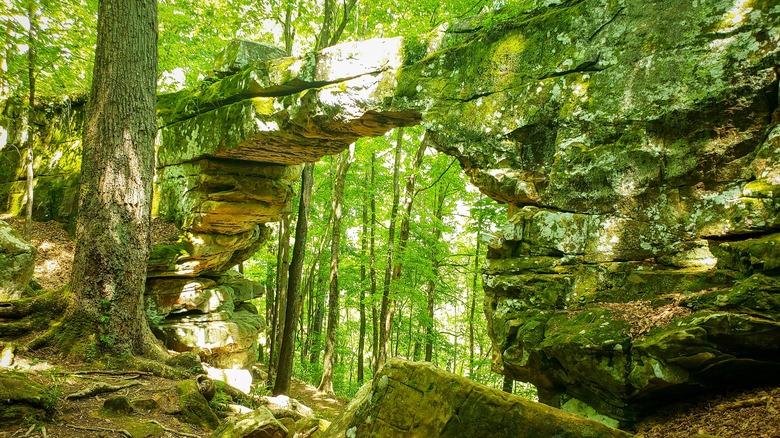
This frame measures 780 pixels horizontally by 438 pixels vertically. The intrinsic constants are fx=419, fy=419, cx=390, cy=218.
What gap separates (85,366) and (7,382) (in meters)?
1.66

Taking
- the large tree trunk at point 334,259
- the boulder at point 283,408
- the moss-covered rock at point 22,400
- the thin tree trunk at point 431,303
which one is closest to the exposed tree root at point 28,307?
the moss-covered rock at point 22,400

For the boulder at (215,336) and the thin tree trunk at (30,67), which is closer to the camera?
the thin tree trunk at (30,67)

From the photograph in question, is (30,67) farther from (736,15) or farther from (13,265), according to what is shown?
(736,15)

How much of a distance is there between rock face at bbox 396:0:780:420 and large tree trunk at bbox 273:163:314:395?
18.6ft

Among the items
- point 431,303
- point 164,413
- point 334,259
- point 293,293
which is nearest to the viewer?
point 164,413

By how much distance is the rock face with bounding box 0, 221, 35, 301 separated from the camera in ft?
21.7

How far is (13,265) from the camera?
265 inches

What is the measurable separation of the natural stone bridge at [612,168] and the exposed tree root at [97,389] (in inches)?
178

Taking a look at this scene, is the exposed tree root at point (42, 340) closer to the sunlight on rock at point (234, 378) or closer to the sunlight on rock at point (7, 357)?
the sunlight on rock at point (7, 357)

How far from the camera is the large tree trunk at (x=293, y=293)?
10.2 metres

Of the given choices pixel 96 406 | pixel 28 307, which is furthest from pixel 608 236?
pixel 28 307

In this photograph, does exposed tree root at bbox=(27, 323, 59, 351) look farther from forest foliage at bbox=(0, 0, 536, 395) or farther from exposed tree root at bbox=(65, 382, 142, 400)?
forest foliage at bbox=(0, 0, 536, 395)

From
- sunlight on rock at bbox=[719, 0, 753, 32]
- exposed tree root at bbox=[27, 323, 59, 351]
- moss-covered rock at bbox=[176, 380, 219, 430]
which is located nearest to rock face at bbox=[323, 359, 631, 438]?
moss-covered rock at bbox=[176, 380, 219, 430]

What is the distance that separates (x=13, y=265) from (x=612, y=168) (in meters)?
9.01
